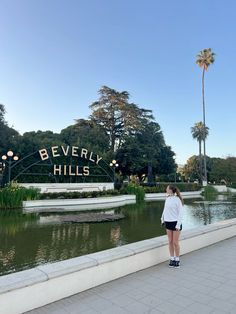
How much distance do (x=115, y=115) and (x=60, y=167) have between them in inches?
699

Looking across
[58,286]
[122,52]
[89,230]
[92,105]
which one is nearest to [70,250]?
[89,230]

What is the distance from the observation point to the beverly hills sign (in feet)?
71.4

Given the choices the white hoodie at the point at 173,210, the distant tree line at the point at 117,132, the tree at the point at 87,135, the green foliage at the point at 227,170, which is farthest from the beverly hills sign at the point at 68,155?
the green foliage at the point at 227,170

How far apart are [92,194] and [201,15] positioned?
14155 mm

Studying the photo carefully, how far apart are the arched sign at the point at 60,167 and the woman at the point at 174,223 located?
58.7 ft

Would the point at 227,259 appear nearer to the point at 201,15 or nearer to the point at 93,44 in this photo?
the point at 201,15

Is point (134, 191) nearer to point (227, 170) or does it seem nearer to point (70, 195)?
point (70, 195)

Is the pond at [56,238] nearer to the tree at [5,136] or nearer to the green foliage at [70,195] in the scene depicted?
the green foliage at [70,195]

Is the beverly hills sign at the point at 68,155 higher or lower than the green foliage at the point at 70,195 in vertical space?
higher

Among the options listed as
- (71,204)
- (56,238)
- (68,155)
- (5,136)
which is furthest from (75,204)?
(5,136)

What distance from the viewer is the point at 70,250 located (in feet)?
21.2

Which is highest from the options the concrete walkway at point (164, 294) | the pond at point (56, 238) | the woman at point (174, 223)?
the woman at point (174, 223)

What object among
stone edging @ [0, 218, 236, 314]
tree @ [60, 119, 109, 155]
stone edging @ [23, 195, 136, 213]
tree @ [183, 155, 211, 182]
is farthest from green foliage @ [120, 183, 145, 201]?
tree @ [183, 155, 211, 182]

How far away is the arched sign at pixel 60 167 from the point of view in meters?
20.8
